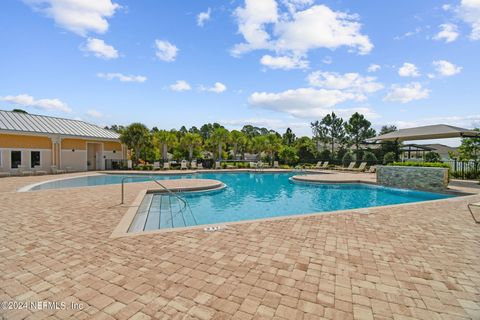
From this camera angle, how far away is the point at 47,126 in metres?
19.4

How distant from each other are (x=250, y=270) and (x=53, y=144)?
2141 centimetres

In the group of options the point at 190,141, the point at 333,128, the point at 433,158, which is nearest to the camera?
the point at 433,158

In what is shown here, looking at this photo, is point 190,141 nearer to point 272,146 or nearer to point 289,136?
point 272,146

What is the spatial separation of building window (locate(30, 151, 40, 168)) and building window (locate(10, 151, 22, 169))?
66 centimetres

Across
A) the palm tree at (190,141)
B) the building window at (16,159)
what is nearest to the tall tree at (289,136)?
the palm tree at (190,141)

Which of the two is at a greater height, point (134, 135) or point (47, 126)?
point (47, 126)

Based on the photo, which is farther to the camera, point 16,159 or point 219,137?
point 219,137

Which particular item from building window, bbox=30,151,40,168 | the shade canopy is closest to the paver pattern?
the shade canopy

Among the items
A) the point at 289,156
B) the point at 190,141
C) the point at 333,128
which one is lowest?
the point at 289,156

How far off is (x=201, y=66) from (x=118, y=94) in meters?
5.57

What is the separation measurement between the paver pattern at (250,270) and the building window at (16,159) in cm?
1597

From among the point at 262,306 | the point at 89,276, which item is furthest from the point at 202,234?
the point at 262,306

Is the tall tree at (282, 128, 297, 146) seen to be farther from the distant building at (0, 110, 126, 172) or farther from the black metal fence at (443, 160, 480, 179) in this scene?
the black metal fence at (443, 160, 480, 179)

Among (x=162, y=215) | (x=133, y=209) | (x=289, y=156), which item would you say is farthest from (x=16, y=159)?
(x=289, y=156)
